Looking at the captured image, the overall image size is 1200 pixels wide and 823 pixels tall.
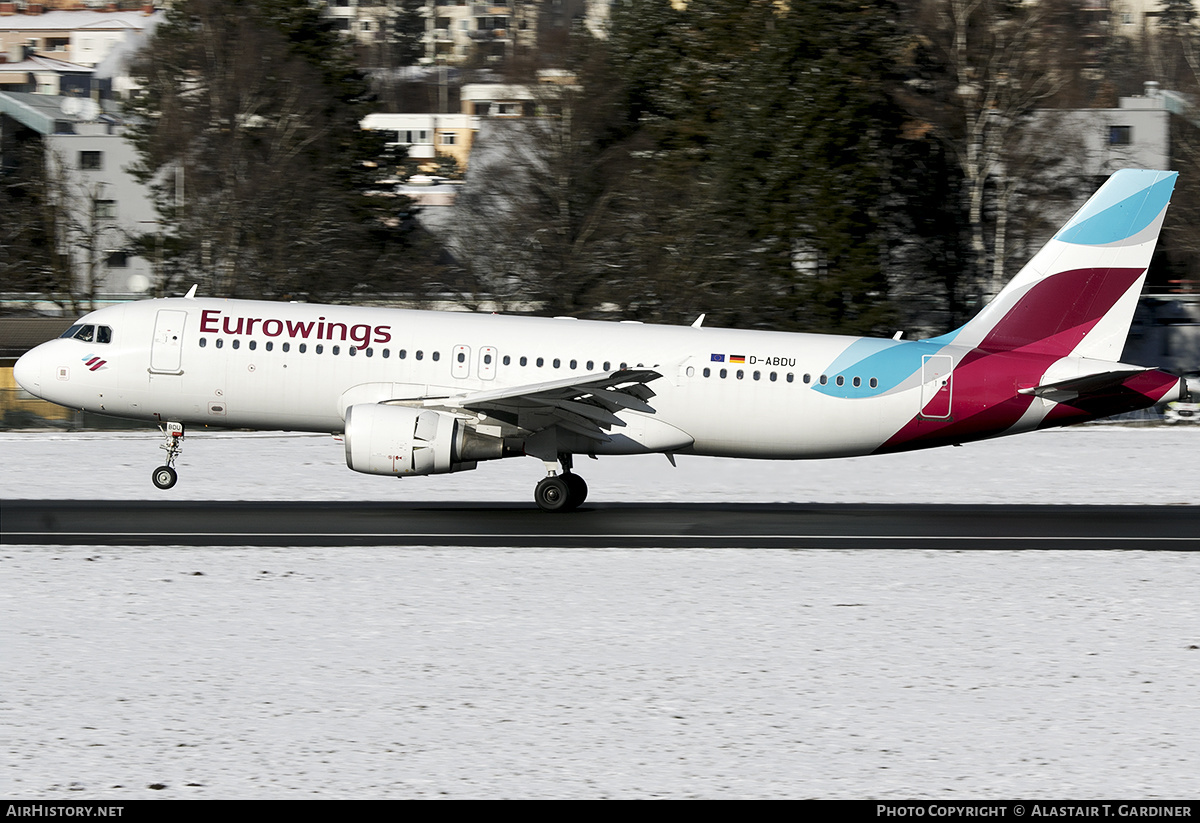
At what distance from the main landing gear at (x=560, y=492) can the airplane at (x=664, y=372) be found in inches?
1.3

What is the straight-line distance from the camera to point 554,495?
85.0 ft

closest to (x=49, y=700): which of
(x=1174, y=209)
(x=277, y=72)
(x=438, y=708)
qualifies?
(x=438, y=708)

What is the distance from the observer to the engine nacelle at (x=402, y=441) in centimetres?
2400

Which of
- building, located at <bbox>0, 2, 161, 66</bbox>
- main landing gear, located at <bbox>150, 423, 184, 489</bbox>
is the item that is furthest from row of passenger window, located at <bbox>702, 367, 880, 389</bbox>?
building, located at <bbox>0, 2, 161, 66</bbox>

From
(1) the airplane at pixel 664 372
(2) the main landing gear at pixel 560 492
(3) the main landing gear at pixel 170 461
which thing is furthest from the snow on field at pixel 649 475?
(1) the airplane at pixel 664 372

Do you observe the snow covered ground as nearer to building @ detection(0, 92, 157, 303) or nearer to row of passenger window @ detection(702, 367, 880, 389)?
row of passenger window @ detection(702, 367, 880, 389)

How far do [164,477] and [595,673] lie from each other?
1502 cm

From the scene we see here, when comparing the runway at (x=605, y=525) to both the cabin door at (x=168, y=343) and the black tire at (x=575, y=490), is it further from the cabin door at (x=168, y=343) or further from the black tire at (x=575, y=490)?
the cabin door at (x=168, y=343)

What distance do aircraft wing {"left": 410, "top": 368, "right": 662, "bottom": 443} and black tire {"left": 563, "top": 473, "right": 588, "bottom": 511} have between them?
102 cm

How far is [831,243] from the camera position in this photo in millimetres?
54062

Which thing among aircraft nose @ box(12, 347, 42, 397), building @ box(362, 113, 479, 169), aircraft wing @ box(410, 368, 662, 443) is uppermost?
aircraft wing @ box(410, 368, 662, 443)

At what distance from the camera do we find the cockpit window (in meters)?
26.5

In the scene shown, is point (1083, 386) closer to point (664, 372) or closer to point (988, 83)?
point (664, 372)

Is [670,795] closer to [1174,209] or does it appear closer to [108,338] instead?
[108,338]
